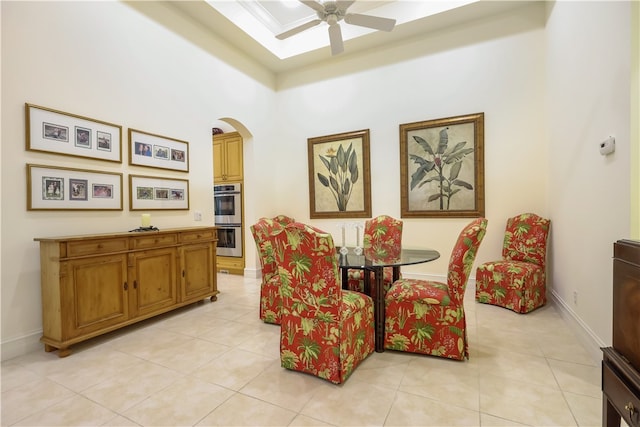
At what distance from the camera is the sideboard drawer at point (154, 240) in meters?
2.77

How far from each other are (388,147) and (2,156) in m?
4.12

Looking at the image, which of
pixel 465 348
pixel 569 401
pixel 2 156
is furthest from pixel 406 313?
pixel 2 156

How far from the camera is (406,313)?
2172 mm

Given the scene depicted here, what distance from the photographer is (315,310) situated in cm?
182

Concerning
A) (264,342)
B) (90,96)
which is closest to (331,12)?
(90,96)

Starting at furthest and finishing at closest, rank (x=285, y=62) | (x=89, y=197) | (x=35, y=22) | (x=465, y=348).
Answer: (x=285, y=62) → (x=89, y=197) → (x=35, y=22) → (x=465, y=348)

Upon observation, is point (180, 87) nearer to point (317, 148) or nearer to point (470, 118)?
point (317, 148)

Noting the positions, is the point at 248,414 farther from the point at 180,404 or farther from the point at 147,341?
the point at 147,341

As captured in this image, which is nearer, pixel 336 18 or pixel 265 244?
pixel 265 244

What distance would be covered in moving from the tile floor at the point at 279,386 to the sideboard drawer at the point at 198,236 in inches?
40.7

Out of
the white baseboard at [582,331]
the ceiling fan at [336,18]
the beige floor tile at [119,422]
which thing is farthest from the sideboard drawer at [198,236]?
the white baseboard at [582,331]

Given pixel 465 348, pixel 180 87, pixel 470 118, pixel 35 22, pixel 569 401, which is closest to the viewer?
pixel 569 401

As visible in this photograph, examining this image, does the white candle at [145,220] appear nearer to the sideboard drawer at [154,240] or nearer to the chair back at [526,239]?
the sideboard drawer at [154,240]

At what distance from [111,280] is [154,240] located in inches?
20.2
